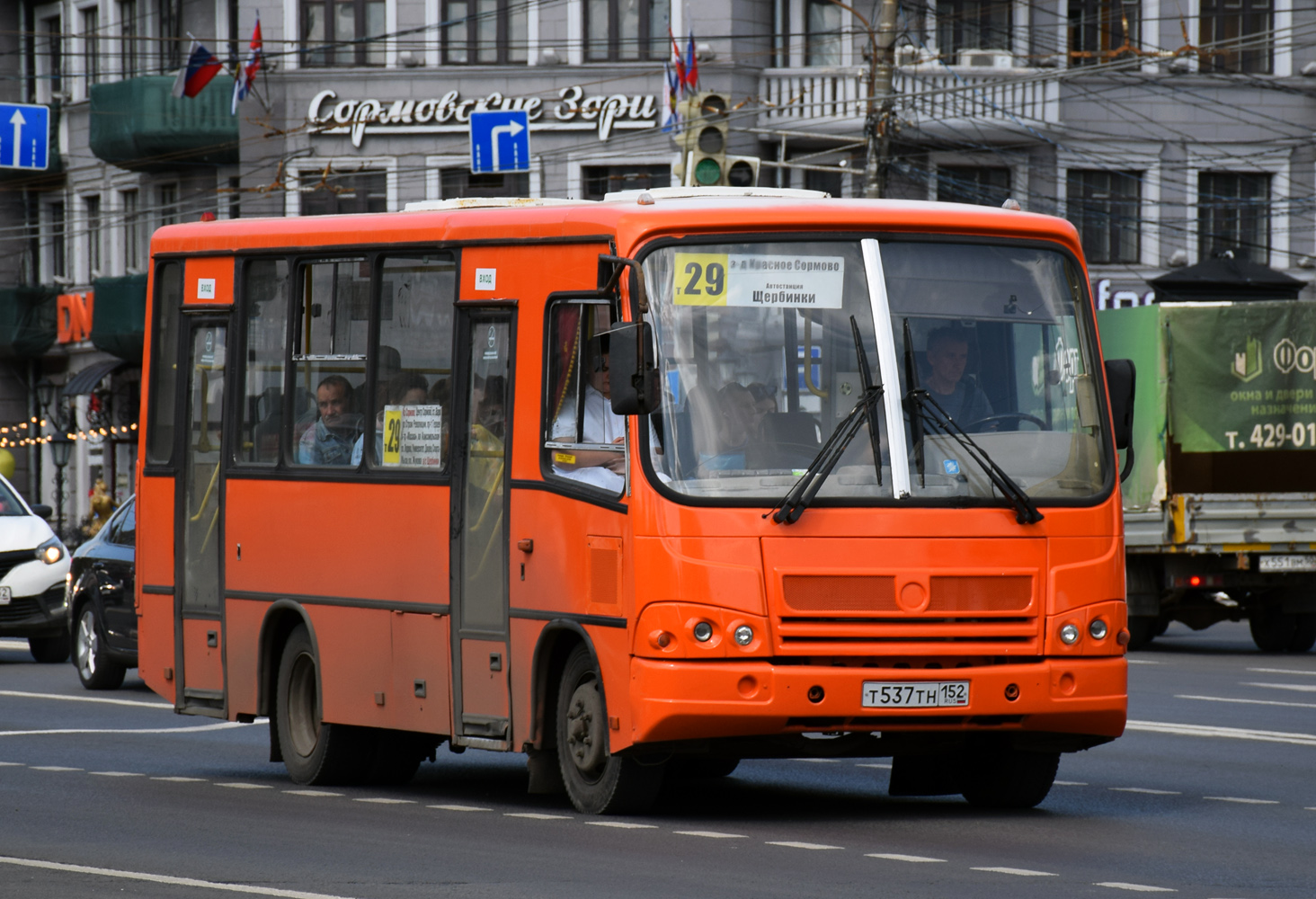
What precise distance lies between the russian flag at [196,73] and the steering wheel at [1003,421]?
30266 mm

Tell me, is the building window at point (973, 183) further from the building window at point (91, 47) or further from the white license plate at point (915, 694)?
the white license plate at point (915, 694)

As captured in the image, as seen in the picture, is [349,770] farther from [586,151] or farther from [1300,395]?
[586,151]

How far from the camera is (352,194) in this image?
42.5 meters

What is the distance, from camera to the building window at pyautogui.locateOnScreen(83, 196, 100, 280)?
4888 cm

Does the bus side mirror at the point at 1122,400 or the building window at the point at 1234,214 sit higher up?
the building window at the point at 1234,214

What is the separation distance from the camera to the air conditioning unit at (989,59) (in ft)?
131

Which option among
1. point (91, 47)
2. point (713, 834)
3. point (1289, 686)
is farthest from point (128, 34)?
point (713, 834)

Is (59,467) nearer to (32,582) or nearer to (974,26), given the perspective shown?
(974,26)

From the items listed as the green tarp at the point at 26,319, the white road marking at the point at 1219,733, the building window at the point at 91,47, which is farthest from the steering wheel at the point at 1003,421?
the green tarp at the point at 26,319

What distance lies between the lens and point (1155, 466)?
24438mm

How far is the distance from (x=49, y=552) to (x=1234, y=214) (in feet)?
76.9

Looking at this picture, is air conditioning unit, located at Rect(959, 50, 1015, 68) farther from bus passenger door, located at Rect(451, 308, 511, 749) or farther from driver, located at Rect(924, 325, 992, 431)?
driver, located at Rect(924, 325, 992, 431)

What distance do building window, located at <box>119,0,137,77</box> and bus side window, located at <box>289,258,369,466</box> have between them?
3498 cm

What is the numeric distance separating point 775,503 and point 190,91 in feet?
102
